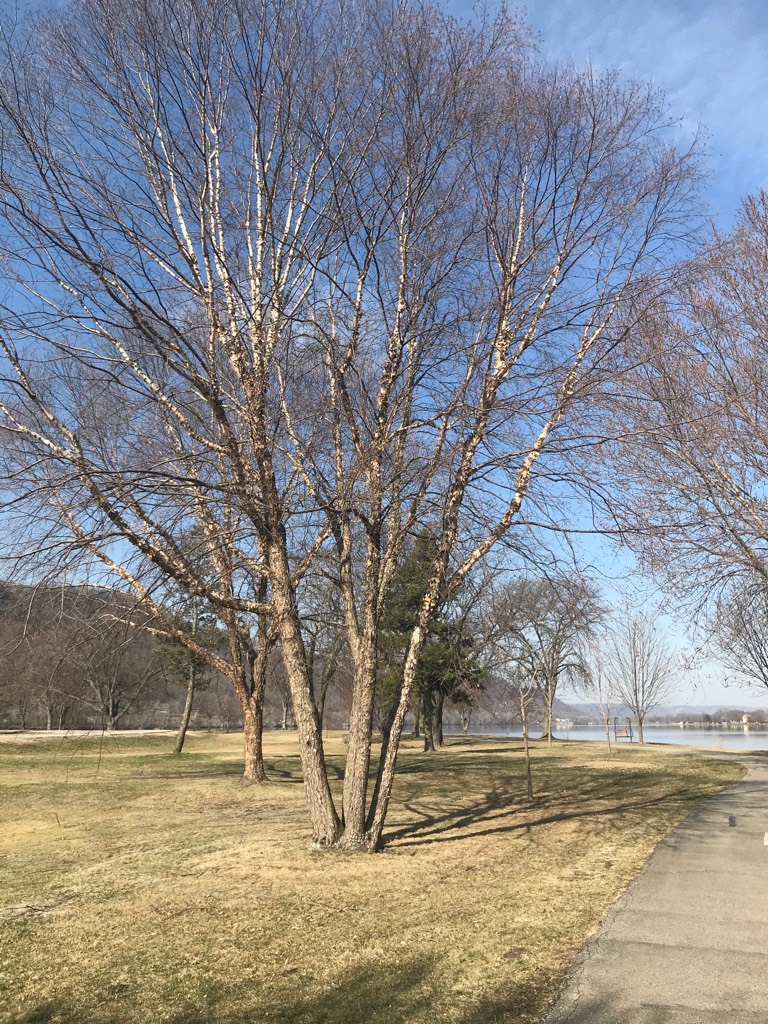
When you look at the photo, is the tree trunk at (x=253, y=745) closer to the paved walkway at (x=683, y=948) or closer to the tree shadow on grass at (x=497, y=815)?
the tree shadow on grass at (x=497, y=815)

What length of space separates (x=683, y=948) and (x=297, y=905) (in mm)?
2793

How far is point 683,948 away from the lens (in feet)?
14.9

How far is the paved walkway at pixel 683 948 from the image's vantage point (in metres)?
3.60

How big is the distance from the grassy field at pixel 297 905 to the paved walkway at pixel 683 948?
0.21 metres

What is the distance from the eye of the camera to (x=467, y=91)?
750 cm

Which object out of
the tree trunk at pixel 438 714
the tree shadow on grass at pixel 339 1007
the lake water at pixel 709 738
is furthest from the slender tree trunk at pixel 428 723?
the tree shadow on grass at pixel 339 1007

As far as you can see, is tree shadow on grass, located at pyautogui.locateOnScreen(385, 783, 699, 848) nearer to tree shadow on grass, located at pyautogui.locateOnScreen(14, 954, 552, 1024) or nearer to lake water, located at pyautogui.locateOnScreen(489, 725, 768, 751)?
tree shadow on grass, located at pyautogui.locateOnScreen(14, 954, 552, 1024)

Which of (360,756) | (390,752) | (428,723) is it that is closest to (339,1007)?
(360,756)

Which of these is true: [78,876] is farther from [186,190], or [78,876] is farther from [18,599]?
[186,190]

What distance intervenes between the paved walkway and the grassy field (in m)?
0.21

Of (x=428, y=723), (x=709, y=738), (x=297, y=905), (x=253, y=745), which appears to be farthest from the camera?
(x=709, y=738)

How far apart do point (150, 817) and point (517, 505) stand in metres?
7.19

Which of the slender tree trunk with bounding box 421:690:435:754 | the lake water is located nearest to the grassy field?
the slender tree trunk with bounding box 421:690:435:754

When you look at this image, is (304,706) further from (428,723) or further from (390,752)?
(428,723)
